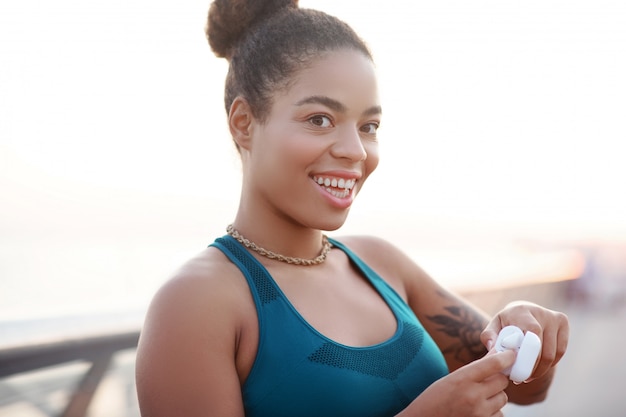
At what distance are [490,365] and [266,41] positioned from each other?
705 mm

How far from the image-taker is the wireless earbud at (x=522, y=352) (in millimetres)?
975

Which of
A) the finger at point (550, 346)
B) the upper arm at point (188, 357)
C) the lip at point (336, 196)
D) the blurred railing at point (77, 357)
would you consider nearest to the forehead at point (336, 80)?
the lip at point (336, 196)

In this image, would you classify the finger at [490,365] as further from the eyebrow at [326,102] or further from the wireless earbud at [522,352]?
the eyebrow at [326,102]

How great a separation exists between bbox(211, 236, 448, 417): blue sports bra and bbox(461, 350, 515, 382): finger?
0.63ft

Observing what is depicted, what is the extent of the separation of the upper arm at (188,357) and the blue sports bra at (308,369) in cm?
6

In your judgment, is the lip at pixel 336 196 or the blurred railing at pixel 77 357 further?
the blurred railing at pixel 77 357

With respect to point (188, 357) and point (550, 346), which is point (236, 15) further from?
point (550, 346)

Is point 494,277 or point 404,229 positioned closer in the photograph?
point 494,277

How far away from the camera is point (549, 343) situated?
1.15 metres

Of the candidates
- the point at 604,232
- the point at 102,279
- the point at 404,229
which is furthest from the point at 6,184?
the point at 604,232

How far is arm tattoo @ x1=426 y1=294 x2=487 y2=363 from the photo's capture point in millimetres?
1470

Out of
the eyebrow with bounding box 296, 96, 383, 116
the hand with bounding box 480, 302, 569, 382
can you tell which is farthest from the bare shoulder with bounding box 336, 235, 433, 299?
the eyebrow with bounding box 296, 96, 383, 116

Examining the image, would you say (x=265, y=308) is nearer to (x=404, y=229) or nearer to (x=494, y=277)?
(x=494, y=277)

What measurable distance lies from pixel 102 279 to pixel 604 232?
13.1 ft
